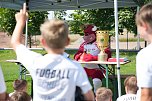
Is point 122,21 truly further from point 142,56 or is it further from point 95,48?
point 142,56

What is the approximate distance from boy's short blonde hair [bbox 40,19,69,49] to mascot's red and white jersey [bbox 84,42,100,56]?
4399 mm

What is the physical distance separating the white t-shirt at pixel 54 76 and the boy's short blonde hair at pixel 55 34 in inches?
4.2

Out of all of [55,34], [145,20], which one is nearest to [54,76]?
[55,34]

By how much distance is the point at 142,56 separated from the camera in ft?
8.27

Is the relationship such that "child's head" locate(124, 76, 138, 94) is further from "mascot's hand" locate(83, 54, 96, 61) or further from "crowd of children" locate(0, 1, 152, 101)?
"mascot's hand" locate(83, 54, 96, 61)

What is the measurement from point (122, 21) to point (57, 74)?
62.8ft

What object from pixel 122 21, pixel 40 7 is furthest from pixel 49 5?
pixel 122 21

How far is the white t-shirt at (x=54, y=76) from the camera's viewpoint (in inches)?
98.6

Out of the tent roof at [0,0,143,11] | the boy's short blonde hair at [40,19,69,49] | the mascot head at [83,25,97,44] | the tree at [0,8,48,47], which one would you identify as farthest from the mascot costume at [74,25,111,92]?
the tree at [0,8,48,47]

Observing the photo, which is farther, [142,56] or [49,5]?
[49,5]

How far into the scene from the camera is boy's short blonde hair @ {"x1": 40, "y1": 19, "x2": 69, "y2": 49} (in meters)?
2.44

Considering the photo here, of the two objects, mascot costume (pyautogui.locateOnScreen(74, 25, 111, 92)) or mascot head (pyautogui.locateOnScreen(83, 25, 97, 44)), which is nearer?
mascot costume (pyautogui.locateOnScreen(74, 25, 111, 92))

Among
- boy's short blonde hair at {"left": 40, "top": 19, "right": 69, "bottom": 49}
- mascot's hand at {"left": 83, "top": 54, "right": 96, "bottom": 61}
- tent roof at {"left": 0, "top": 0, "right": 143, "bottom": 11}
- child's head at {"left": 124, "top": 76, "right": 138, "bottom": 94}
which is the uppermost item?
tent roof at {"left": 0, "top": 0, "right": 143, "bottom": 11}

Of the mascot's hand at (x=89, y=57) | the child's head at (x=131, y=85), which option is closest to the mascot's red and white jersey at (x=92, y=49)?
the mascot's hand at (x=89, y=57)
